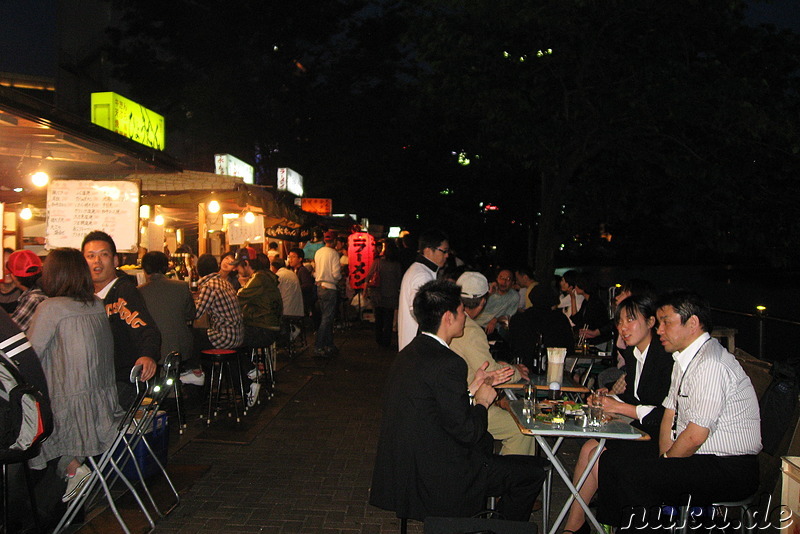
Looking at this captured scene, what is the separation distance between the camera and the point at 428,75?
1565 cm

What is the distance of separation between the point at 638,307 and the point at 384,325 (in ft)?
31.4

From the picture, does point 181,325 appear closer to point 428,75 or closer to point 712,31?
point 428,75

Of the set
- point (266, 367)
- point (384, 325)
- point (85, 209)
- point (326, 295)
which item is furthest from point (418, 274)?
point (384, 325)

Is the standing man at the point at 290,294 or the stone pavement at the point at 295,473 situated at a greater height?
the standing man at the point at 290,294

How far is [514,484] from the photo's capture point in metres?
3.83

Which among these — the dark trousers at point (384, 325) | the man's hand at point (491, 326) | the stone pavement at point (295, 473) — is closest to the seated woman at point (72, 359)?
the stone pavement at point (295, 473)

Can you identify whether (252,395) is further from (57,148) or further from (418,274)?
(57,148)

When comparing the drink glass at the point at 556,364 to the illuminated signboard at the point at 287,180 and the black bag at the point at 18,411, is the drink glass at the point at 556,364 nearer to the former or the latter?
the black bag at the point at 18,411

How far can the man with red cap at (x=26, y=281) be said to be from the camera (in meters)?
5.60

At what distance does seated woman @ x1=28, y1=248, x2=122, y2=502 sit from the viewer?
4.29 m

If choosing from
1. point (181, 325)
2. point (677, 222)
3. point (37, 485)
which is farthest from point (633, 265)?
point (37, 485)

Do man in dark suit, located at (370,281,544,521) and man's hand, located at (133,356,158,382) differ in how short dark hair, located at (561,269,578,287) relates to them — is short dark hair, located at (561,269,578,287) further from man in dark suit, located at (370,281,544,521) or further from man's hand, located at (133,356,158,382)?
man's hand, located at (133,356,158,382)

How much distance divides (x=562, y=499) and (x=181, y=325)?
15.4ft

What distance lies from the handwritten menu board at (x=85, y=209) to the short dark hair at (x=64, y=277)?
3271 millimetres
